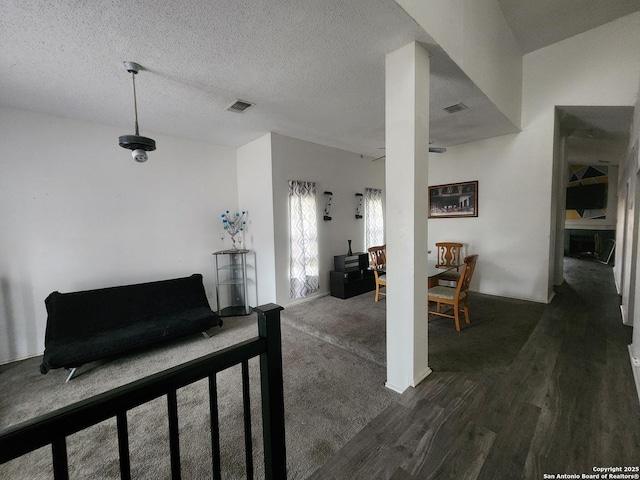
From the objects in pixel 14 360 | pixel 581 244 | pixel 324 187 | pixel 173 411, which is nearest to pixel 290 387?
pixel 173 411

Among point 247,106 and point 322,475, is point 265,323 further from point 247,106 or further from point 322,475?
point 247,106

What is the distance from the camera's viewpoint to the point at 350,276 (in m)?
4.60

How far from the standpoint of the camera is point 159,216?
3.75 metres

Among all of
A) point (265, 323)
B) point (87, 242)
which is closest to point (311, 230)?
point (87, 242)

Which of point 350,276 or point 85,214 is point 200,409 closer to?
point 85,214

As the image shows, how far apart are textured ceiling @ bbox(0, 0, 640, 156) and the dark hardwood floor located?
262cm

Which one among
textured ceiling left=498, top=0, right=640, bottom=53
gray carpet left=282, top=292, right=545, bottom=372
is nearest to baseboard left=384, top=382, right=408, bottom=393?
gray carpet left=282, top=292, right=545, bottom=372

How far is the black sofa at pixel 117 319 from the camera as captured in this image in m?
2.54

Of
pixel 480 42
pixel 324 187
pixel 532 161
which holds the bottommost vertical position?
pixel 324 187

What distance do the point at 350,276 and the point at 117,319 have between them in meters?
3.33

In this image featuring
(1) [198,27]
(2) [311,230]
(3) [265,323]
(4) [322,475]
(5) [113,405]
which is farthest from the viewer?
(2) [311,230]

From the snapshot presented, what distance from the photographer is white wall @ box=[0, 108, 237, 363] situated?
2844mm

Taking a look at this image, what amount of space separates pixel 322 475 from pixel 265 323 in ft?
3.23

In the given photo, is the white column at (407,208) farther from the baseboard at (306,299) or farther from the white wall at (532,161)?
the white wall at (532,161)
